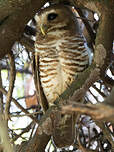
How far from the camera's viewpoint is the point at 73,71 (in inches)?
47.2

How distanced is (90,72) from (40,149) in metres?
0.25

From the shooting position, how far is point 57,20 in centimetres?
122

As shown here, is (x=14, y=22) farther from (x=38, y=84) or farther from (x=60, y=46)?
(x=38, y=84)

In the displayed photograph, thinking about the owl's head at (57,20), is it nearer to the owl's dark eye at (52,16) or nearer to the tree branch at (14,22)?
the owl's dark eye at (52,16)

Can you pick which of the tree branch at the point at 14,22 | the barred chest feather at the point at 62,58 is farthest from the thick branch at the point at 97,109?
the barred chest feather at the point at 62,58

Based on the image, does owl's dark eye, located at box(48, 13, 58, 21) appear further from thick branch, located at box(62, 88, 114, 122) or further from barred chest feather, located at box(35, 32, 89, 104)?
thick branch, located at box(62, 88, 114, 122)

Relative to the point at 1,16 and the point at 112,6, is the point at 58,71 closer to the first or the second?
the point at 1,16

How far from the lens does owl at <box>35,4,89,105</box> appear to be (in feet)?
3.87

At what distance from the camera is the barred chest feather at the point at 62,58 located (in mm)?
1177

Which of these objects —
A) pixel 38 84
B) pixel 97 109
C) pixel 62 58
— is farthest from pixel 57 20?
pixel 97 109

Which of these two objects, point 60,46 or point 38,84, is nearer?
point 60,46

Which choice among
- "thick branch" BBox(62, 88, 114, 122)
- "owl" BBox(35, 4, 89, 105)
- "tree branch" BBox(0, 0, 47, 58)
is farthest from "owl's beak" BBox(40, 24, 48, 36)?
"thick branch" BBox(62, 88, 114, 122)

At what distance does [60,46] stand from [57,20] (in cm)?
11

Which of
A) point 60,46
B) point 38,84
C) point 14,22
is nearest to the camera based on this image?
point 14,22
